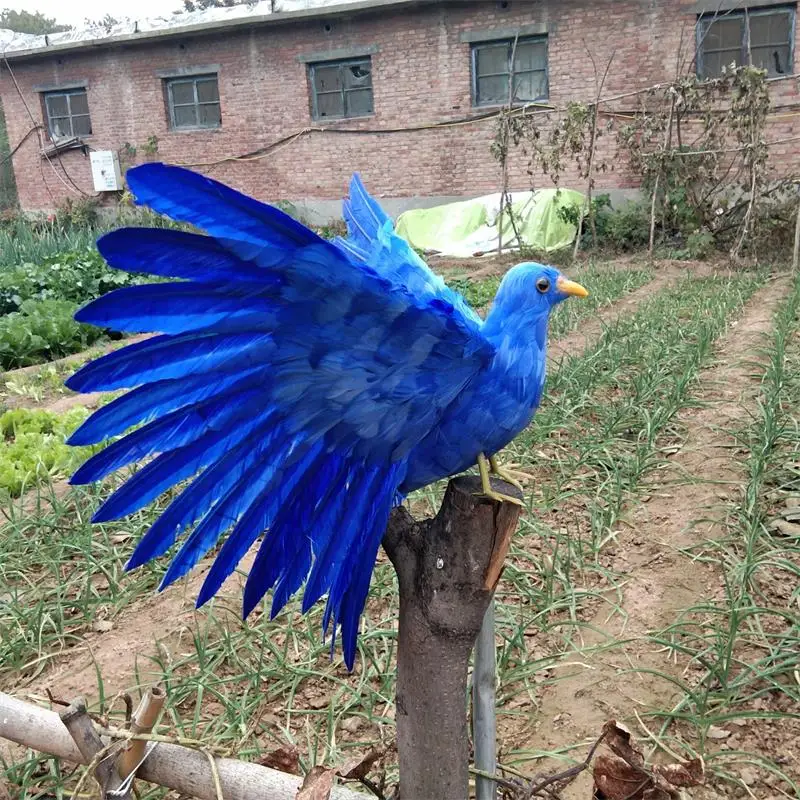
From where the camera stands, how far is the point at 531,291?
4.25 feet

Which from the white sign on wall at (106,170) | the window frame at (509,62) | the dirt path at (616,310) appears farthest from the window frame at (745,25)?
the white sign on wall at (106,170)

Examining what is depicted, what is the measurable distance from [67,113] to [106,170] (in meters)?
1.62

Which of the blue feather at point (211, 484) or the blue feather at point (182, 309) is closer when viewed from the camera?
the blue feather at point (182, 309)

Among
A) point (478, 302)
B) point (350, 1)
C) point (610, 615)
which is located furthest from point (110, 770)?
point (350, 1)

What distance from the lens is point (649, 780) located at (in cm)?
127

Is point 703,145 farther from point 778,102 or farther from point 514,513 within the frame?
point 514,513

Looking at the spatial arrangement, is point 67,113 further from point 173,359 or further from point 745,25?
point 173,359

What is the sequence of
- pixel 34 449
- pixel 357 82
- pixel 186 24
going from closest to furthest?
pixel 34 449, pixel 357 82, pixel 186 24

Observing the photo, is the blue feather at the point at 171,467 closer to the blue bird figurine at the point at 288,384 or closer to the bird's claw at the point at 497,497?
the blue bird figurine at the point at 288,384

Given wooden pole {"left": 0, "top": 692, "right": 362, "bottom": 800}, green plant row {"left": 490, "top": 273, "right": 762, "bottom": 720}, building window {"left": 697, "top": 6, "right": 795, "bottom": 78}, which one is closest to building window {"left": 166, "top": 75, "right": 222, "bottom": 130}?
building window {"left": 697, "top": 6, "right": 795, "bottom": 78}

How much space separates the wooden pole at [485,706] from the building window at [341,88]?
12468 millimetres

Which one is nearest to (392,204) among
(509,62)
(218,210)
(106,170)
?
(509,62)

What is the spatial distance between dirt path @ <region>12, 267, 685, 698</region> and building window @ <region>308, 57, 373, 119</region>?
11356 mm

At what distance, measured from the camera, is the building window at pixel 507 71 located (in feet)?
37.4
